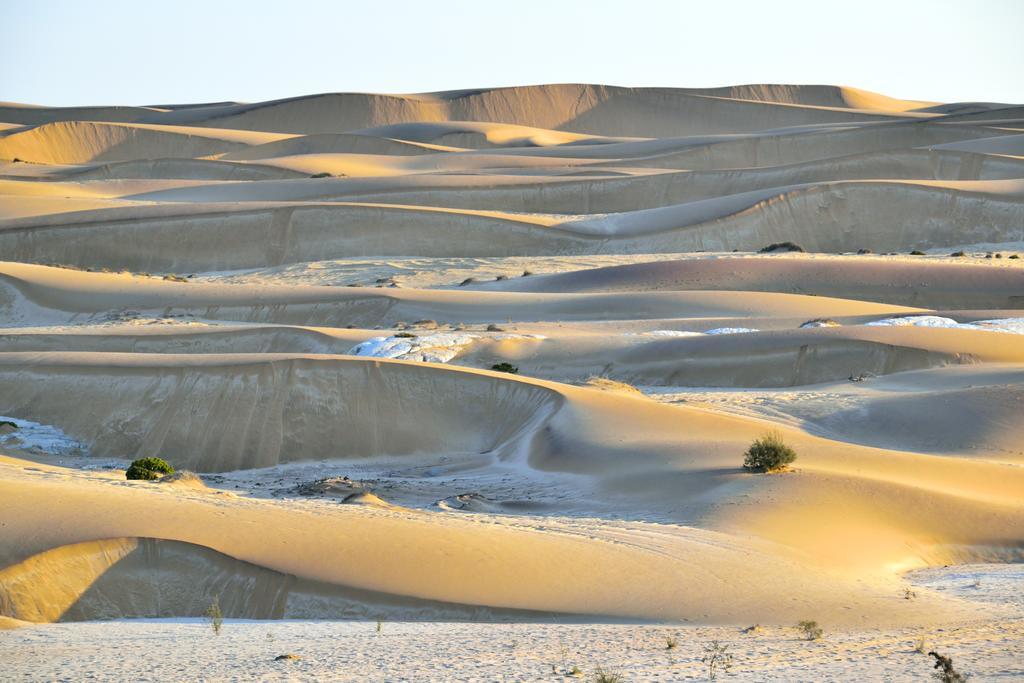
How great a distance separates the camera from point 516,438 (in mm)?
17297

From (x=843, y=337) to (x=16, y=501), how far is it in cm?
1347

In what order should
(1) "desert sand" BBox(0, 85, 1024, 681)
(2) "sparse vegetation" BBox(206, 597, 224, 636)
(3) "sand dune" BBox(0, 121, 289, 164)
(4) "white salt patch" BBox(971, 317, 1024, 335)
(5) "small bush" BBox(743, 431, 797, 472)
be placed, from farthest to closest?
(3) "sand dune" BBox(0, 121, 289, 164) → (4) "white salt patch" BBox(971, 317, 1024, 335) → (5) "small bush" BBox(743, 431, 797, 472) → (1) "desert sand" BBox(0, 85, 1024, 681) → (2) "sparse vegetation" BBox(206, 597, 224, 636)

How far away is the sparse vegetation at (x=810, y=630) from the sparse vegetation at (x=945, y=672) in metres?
1.32

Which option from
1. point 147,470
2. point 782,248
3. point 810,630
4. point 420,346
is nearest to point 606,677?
point 810,630

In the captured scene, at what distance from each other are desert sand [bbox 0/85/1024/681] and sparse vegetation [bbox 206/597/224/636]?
0.27 feet

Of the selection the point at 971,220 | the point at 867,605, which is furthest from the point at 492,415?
the point at 971,220

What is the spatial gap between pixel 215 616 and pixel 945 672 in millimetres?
4468

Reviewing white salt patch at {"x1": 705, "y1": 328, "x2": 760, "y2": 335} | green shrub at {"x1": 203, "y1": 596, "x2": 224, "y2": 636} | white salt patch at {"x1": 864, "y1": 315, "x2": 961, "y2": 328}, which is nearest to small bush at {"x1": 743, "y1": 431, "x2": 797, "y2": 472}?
green shrub at {"x1": 203, "y1": 596, "x2": 224, "y2": 636}

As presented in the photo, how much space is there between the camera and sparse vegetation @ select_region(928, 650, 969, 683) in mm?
6566

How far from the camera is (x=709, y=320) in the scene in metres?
25.2

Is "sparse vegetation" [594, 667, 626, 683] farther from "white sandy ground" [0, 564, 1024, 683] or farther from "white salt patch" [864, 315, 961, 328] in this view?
"white salt patch" [864, 315, 961, 328]

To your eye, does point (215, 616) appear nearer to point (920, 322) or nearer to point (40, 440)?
point (40, 440)

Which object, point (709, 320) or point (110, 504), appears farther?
point (709, 320)

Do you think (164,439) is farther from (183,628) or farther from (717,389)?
(183,628)
